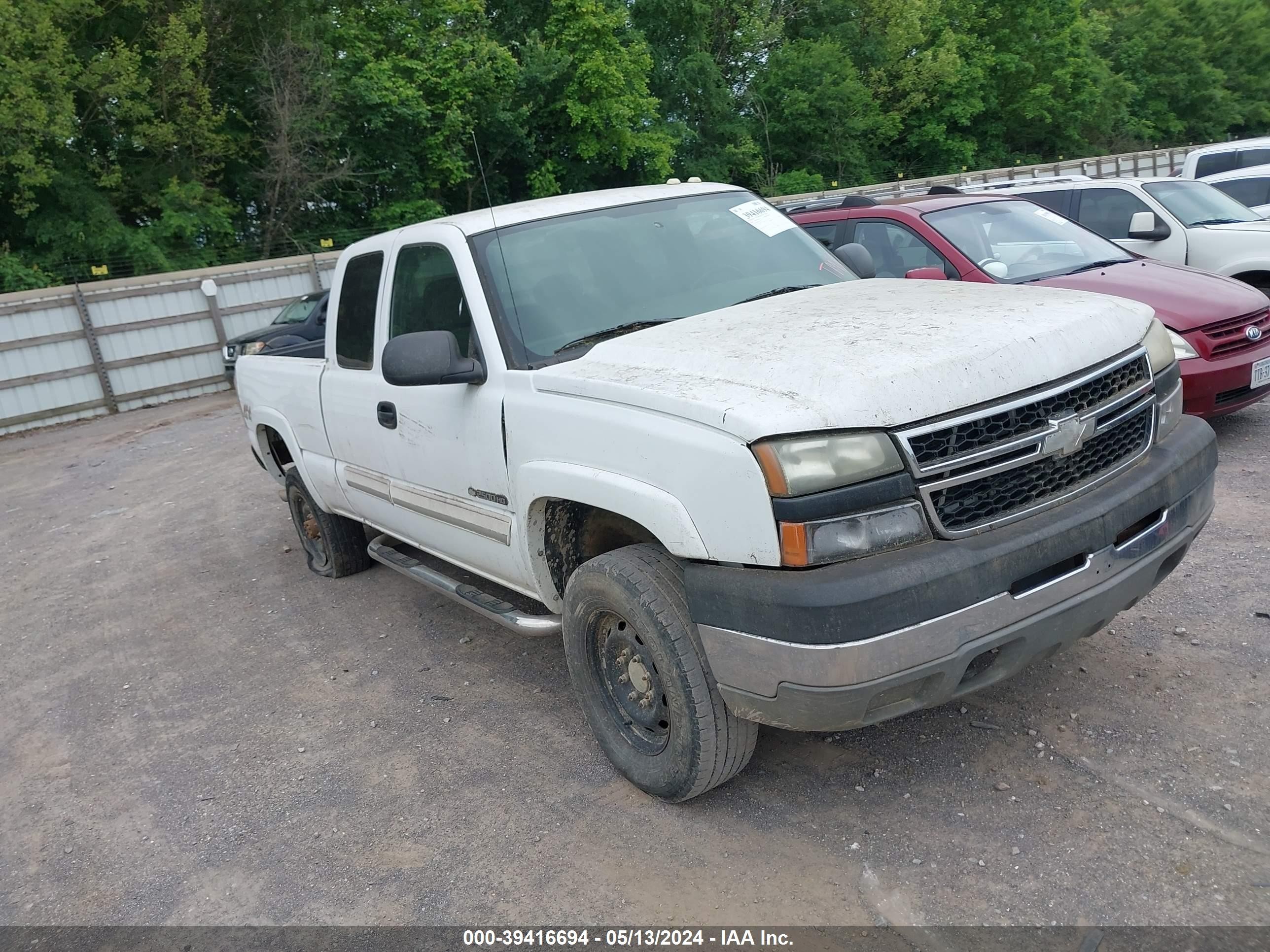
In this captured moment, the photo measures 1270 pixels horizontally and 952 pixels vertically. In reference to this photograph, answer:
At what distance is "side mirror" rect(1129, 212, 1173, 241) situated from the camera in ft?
27.8

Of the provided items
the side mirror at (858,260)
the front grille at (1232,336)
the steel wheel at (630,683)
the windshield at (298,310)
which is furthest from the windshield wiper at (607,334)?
the windshield at (298,310)

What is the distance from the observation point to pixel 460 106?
2608 cm

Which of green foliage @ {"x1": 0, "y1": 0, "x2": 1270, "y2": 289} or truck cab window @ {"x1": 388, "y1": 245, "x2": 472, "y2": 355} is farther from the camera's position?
green foliage @ {"x1": 0, "y1": 0, "x2": 1270, "y2": 289}

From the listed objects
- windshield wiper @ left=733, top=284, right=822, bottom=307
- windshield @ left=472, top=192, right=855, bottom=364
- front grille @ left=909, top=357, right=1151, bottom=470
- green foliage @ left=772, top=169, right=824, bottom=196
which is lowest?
green foliage @ left=772, top=169, right=824, bottom=196

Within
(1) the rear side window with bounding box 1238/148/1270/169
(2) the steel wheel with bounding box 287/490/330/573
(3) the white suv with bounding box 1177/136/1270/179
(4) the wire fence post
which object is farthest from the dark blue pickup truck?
(1) the rear side window with bounding box 1238/148/1270/169

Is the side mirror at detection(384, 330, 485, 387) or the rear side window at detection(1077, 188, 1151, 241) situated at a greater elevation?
the side mirror at detection(384, 330, 485, 387)

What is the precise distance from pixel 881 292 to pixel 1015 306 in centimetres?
65

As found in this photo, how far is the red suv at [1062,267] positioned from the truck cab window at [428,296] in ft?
9.80

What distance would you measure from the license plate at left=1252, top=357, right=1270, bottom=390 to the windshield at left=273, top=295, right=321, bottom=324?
13.1m

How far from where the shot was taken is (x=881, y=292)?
3.86 meters

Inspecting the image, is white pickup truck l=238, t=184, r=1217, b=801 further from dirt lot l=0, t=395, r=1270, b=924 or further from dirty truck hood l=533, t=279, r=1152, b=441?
dirt lot l=0, t=395, r=1270, b=924

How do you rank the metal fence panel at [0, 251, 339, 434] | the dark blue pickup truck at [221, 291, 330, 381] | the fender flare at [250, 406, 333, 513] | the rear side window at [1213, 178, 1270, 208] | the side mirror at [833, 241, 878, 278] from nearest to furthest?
the side mirror at [833, 241, 878, 278], the fender flare at [250, 406, 333, 513], the rear side window at [1213, 178, 1270, 208], the dark blue pickup truck at [221, 291, 330, 381], the metal fence panel at [0, 251, 339, 434]

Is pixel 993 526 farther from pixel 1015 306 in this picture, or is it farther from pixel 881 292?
pixel 881 292

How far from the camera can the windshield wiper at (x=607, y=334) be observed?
3719 millimetres
